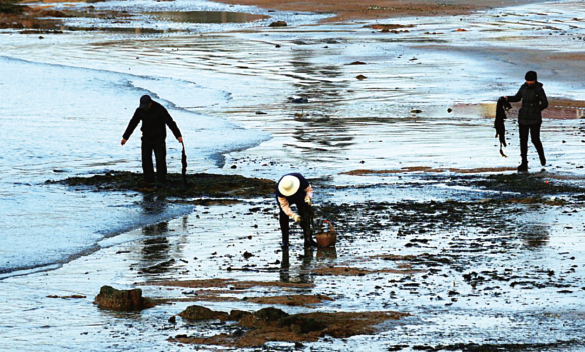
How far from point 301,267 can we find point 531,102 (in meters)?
7.59

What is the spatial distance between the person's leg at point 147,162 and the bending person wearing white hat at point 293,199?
202 inches

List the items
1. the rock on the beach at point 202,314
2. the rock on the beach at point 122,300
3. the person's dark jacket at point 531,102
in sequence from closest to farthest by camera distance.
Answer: the rock on the beach at point 202,314
the rock on the beach at point 122,300
the person's dark jacket at point 531,102

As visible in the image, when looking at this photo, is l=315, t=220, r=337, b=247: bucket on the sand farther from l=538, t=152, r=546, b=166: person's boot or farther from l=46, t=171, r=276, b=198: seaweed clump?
l=538, t=152, r=546, b=166: person's boot

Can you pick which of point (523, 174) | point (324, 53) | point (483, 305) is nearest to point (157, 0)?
point (324, 53)

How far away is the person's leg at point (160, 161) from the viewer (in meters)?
16.7

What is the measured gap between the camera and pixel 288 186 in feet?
39.0

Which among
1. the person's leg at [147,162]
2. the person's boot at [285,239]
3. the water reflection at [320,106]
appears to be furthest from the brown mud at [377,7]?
the person's boot at [285,239]

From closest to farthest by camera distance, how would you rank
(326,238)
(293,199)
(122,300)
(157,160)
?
(122,300) → (326,238) → (293,199) → (157,160)

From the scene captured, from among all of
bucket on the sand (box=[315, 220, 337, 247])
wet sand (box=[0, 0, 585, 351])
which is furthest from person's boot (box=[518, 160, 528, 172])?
bucket on the sand (box=[315, 220, 337, 247])

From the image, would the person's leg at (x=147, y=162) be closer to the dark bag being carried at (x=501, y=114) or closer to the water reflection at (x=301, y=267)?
the water reflection at (x=301, y=267)

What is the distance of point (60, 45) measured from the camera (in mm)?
49156

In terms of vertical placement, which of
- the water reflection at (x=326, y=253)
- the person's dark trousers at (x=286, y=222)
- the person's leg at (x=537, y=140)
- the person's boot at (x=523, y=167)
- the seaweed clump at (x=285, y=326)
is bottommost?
the seaweed clump at (x=285, y=326)

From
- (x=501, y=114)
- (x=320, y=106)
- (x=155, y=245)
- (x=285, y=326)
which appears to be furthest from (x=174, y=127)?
(x=320, y=106)

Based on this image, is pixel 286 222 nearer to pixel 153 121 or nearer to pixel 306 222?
pixel 306 222
